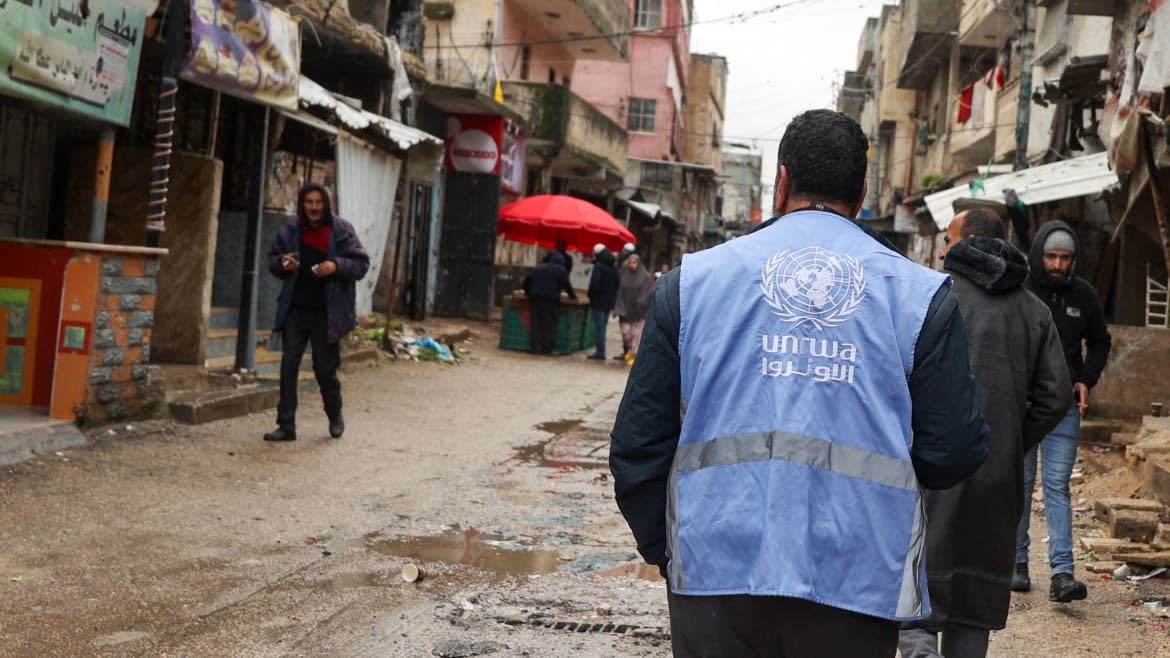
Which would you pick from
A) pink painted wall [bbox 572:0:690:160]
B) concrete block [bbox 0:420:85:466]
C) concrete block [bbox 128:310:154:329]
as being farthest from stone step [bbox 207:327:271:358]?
pink painted wall [bbox 572:0:690:160]

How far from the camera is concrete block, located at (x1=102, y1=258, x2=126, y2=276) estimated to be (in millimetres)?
8719

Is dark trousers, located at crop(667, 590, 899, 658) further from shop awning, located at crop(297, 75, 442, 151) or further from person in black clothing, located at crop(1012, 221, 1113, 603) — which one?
shop awning, located at crop(297, 75, 442, 151)

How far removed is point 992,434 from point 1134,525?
362 centimetres

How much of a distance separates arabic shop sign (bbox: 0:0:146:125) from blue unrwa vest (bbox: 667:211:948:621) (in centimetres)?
640

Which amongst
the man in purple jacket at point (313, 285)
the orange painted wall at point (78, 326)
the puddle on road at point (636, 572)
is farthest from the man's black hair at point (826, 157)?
the orange painted wall at point (78, 326)

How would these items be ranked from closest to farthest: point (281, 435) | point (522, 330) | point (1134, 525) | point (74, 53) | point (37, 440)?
1. point (1134, 525)
2. point (37, 440)
3. point (74, 53)
4. point (281, 435)
5. point (522, 330)

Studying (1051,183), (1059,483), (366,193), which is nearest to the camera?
(1059,483)

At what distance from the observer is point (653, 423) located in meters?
2.47

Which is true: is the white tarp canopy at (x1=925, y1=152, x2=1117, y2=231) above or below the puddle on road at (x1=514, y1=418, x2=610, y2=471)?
above

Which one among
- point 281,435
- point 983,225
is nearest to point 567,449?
point 281,435

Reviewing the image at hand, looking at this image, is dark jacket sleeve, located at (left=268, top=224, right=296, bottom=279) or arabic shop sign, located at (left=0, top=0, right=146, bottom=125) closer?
arabic shop sign, located at (left=0, top=0, right=146, bottom=125)

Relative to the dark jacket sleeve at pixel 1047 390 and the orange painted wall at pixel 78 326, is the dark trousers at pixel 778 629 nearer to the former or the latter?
the dark jacket sleeve at pixel 1047 390

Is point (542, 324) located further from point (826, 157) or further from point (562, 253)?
point (826, 157)

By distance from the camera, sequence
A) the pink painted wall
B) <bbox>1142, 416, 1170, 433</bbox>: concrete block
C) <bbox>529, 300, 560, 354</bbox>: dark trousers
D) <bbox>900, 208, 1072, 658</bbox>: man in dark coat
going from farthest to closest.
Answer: the pink painted wall, <bbox>529, 300, 560, 354</bbox>: dark trousers, <bbox>1142, 416, 1170, 433</bbox>: concrete block, <bbox>900, 208, 1072, 658</bbox>: man in dark coat
